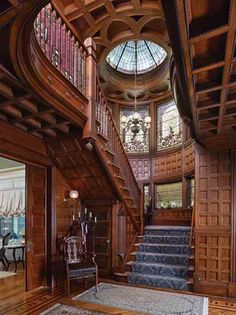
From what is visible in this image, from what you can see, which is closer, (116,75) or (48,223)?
(48,223)

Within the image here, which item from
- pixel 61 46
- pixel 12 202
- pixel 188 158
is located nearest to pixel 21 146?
pixel 61 46

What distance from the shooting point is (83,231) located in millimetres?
5547

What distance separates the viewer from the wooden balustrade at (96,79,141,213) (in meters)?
4.60

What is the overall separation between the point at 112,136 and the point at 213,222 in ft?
7.85

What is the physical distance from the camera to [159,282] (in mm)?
5031

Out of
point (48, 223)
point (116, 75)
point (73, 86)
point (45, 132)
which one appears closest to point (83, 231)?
point (48, 223)

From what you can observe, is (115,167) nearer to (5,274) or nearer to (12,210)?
(5,274)

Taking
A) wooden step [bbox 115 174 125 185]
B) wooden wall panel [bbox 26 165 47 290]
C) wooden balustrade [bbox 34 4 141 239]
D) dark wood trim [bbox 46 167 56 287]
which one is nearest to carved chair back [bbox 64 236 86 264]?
dark wood trim [bbox 46 167 56 287]

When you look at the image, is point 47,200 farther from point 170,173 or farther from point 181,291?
point 170,173

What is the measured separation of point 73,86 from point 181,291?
152 inches

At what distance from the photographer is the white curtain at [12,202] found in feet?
25.7

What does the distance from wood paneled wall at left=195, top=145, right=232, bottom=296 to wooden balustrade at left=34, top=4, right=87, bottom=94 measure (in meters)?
2.64

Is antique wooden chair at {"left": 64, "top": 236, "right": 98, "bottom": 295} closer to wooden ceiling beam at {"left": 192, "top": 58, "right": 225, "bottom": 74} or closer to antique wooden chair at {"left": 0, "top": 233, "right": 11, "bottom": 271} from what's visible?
antique wooden chair at {"left": 0, "top": 233, "right": 11, "bottom": 271}

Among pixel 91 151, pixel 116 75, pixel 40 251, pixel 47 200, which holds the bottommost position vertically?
pixel 40 251
